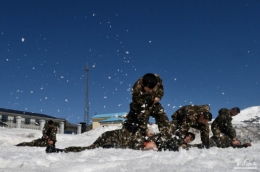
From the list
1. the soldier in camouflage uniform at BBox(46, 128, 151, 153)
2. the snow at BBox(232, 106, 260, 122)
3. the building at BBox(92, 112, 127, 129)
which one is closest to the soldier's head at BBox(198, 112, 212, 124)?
the soldier in camouflage uniform at BBox(46, 128, 151, 153)

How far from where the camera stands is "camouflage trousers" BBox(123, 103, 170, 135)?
506 cm

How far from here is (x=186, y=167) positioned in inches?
93.0

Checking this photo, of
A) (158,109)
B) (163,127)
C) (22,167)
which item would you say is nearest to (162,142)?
(163,127)

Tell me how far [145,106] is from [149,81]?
55 cm

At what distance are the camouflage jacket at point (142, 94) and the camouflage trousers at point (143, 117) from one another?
97mm

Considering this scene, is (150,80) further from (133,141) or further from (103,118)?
(103,118)

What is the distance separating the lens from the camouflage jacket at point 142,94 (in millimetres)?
4977

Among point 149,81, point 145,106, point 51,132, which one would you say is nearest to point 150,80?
point 149,81

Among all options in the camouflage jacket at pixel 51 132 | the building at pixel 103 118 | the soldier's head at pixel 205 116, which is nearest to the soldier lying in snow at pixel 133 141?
the soldier's head at pixel 205 116

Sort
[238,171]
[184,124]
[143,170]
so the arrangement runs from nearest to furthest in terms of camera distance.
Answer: [238,171] < [143,170] < [184,124]

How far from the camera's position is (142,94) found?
16.3ft

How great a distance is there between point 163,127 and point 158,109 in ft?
1.17

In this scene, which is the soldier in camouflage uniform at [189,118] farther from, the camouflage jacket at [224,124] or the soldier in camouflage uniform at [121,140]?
the camouflage jacket at [224,124]

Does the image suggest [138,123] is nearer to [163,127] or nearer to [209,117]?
[163,127]
